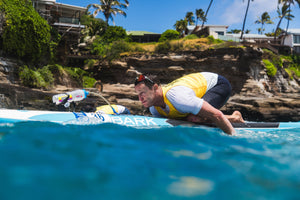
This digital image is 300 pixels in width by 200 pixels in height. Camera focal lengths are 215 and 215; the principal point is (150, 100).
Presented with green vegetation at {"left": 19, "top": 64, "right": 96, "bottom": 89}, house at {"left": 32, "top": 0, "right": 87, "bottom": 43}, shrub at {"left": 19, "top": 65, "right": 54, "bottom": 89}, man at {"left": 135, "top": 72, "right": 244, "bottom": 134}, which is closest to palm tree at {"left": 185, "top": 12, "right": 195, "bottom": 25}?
house at {"left": 32, "top": 0, "right": 87, "bottom": 43}

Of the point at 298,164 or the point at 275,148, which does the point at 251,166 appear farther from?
the point at 275,148

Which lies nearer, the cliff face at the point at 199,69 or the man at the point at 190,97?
the man at the point at 190,97

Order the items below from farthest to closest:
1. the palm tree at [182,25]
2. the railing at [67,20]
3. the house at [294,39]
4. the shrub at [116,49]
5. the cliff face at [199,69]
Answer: the house at [294,39]
the palm tree at [182,25]
the railing at [67,20]
the shrub at [116,49]
the cliff face at [199,69]

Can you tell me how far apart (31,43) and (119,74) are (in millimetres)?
8906

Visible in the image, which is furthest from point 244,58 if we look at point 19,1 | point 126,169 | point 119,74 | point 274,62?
point 126,169

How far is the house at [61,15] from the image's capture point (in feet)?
83.0

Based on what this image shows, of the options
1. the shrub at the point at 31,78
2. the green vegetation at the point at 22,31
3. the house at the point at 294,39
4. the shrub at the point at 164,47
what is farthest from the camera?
the house at the point at 294,39

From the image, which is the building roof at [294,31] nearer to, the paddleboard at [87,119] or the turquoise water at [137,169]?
the paddleboard at [87,119]

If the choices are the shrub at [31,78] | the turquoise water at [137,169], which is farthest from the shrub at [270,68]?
the turquoise water at [137,169]

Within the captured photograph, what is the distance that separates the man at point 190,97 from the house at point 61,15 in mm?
24930

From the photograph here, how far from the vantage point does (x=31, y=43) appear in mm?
18406

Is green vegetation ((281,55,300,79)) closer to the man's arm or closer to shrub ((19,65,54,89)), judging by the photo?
shrub ((19,65,54,89))

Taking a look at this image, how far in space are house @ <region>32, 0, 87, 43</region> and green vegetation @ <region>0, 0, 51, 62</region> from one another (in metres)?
6.07

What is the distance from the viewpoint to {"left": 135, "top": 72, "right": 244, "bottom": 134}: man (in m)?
3.73
